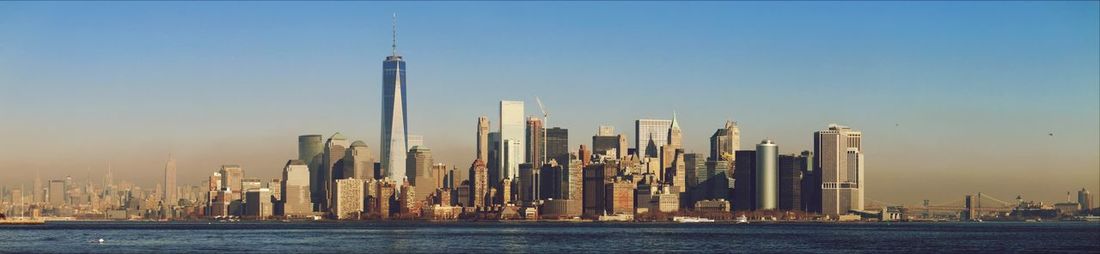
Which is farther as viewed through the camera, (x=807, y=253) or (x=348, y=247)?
(x=348, y=247)

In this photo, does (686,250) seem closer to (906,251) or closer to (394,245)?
(906,251)

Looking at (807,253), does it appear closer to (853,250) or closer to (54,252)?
(853,250)

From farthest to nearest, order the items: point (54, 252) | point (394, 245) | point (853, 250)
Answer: point (394, 245), point (853, 250), point (54, 252)

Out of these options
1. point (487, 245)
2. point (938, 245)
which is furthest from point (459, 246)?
point (938, 245)

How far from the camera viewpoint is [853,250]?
138375 mm

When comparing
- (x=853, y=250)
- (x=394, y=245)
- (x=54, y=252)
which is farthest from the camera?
(x=394, y=245)

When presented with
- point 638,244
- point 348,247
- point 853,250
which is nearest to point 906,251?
point 853,250

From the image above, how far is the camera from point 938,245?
153 m

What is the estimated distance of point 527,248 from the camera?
464 ft

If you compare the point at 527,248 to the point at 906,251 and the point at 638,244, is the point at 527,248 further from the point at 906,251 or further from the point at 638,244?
the point at 906,251

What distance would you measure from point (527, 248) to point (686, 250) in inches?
596

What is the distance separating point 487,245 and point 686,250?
75.3 feet

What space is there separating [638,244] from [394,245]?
2498 cm

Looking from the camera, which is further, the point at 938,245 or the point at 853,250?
the point at 938,245
